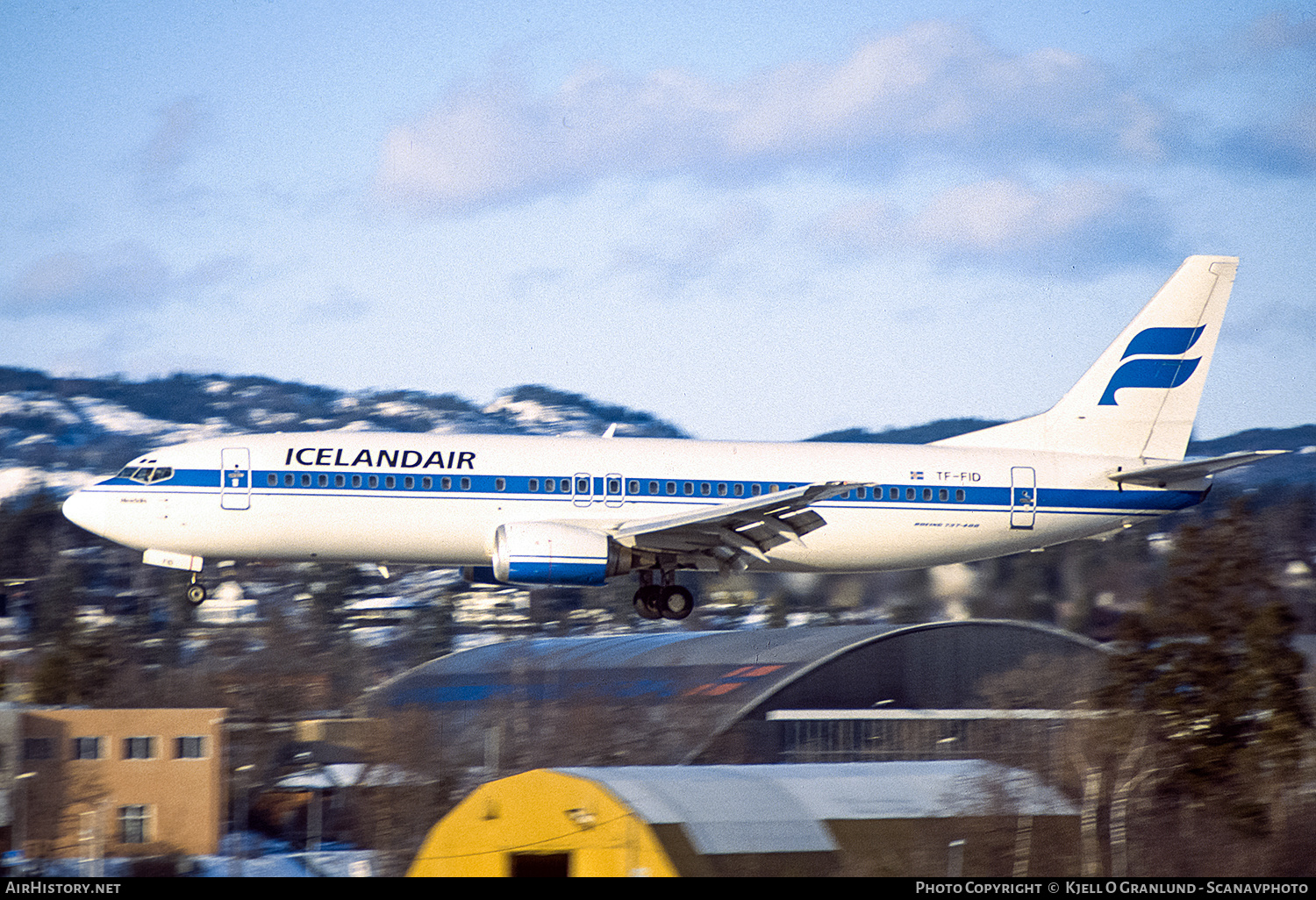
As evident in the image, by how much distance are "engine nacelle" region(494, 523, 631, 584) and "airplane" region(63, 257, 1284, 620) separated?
0.12 ft

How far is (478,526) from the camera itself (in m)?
29.4

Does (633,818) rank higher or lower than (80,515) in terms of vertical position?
lower

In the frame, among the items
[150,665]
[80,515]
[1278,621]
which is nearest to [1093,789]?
[1278,621]

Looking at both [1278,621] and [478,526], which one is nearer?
[478,526]

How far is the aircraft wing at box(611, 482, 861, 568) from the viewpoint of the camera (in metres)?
28.3

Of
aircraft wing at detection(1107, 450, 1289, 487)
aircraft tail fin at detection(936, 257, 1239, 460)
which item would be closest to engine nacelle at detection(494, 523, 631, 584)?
aircraft tail fin at detection(936, 257, 1239, 460)

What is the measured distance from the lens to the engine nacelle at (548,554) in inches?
1120

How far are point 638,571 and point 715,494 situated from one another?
287cm

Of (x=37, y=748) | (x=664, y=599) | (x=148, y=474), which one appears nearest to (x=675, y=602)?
(x=664, y=599)

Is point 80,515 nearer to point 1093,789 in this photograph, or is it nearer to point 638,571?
point 638,571

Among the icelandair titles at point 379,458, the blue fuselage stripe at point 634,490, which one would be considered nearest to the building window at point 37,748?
the blue fuselage stripe at point 634,490

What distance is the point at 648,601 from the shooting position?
104 ft
